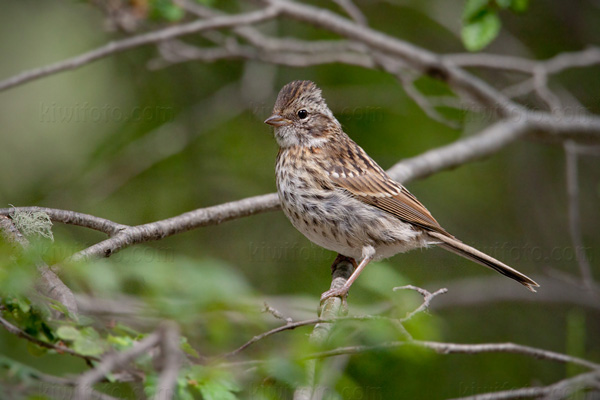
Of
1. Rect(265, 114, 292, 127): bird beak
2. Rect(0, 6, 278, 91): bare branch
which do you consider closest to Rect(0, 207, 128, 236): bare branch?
Rect(0, 6, 278, 91): bare branch

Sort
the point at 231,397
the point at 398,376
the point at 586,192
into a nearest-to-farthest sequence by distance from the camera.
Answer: the point at 231,397 → the point at 398,376 → the point at 586,192

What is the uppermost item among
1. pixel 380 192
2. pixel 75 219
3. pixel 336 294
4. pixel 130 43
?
pixel 130 43

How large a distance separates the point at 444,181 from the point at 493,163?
3.22 feet

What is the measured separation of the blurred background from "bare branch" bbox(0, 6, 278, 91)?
1096 mm

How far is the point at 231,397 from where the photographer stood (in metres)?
2.10

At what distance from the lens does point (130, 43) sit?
4.70 metres

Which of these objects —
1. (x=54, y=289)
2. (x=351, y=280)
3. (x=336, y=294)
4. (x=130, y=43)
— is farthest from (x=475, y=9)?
(x=54, y=289)

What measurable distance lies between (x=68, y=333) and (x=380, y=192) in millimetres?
2988

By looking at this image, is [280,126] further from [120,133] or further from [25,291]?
[25,291]

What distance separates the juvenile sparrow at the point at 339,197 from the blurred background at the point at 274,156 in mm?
1363

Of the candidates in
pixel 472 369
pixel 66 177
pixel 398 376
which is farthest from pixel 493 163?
pixel 66 177
